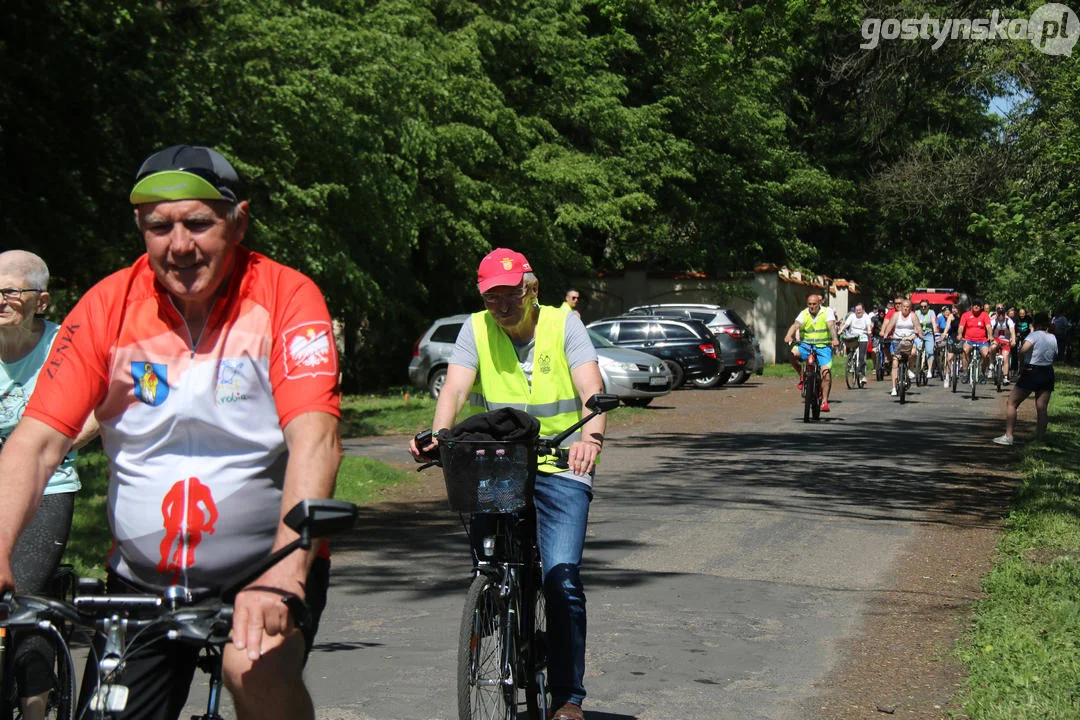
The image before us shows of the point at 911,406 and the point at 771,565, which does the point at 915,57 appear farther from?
the point at 771,565

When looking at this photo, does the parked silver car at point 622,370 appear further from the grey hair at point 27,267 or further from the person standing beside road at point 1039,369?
the grey hair at point 27,267

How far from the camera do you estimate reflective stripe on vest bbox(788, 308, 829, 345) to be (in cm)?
2172

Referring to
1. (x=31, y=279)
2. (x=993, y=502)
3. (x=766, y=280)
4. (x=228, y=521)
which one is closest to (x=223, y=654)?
(x=228, y=521)

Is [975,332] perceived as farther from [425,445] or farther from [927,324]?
[425,445]

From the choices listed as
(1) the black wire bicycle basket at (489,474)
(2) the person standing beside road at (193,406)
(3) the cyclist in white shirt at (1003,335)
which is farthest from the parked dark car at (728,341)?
(2) the person standing beside road at (193,406)

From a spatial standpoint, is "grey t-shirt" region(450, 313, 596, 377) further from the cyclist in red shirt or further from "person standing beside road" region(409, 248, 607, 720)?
the cyclist in red shirt

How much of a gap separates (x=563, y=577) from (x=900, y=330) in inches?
928

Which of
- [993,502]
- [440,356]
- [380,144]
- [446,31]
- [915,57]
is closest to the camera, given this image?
[993,502]

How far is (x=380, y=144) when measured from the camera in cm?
2577

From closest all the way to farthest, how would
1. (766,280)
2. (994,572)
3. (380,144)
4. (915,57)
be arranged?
(994,572) < (915,57) < (380,144) < (766,280)

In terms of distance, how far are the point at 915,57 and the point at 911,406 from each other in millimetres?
8080

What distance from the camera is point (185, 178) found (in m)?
2.93

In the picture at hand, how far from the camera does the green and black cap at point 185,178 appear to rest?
9.60 ft

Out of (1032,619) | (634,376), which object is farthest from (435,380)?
(1032,619)
